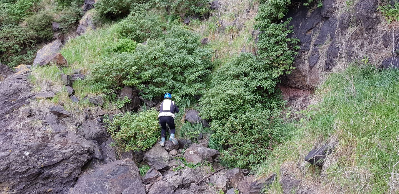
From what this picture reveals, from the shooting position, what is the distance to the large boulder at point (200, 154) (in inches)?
261

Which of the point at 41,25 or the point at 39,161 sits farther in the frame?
the point at 41,25

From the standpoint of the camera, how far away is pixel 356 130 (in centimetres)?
470

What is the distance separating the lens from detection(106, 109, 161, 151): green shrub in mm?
6957

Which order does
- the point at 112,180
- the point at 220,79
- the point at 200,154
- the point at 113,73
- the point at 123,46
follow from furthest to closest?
the point at 123,46
the point at 113,73
the point at 220,79
the point at 200,154
the point at 112,180

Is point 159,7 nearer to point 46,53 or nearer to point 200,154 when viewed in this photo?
point 46,53

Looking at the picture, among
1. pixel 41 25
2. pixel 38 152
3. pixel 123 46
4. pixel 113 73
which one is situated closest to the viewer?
pixel 38 152

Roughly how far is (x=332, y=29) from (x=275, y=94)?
7.50 ft

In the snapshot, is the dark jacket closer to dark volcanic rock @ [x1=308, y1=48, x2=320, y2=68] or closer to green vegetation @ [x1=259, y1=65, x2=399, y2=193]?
green vegetation @ [x1=259, y1=65, x2=399, y2=193]

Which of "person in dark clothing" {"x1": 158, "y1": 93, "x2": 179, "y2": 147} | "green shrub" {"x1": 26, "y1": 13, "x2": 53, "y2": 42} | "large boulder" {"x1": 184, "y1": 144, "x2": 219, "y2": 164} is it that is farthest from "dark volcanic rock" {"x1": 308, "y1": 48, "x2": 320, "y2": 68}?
"green shrub" {"x1": 26, "y1": 13, "x2": 53, "y2": 42}

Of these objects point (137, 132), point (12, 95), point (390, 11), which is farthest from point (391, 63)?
point (12, 95)

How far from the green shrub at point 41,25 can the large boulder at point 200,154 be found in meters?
11.6

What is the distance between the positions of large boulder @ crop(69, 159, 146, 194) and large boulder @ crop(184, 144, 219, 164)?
4.20ft

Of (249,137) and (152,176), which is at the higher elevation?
(249,137)

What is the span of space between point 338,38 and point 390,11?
122 cm
